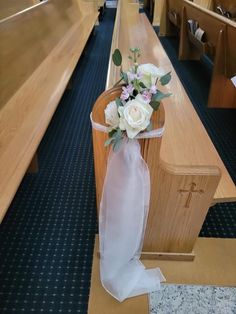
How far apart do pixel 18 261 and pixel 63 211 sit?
0.37 metres

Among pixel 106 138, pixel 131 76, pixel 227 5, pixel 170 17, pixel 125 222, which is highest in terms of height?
pixel 227 5

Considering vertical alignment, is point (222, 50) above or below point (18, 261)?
above

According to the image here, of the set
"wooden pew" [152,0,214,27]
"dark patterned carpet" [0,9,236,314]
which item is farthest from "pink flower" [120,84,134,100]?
"wooden pew" [152,0,214,27]

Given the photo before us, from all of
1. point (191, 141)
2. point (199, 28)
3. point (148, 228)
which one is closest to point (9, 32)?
point (191, 141)

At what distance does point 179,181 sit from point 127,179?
0.23 m

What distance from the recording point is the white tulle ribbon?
2.89 feet

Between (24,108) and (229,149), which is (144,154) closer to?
(24,108)

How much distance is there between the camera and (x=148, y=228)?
1.19m

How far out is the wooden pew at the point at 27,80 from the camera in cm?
130

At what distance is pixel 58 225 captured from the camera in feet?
4.87

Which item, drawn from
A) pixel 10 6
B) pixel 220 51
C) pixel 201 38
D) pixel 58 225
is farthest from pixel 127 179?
pixel 10 6

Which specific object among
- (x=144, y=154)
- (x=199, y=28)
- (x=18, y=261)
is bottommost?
(x=18, y=261)

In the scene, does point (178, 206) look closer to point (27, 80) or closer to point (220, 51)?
point (27, 80)

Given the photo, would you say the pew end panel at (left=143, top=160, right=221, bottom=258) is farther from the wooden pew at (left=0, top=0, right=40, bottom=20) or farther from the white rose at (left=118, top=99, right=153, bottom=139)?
the wooden pew at (left=0, top=0, right=40, bottom=20)
